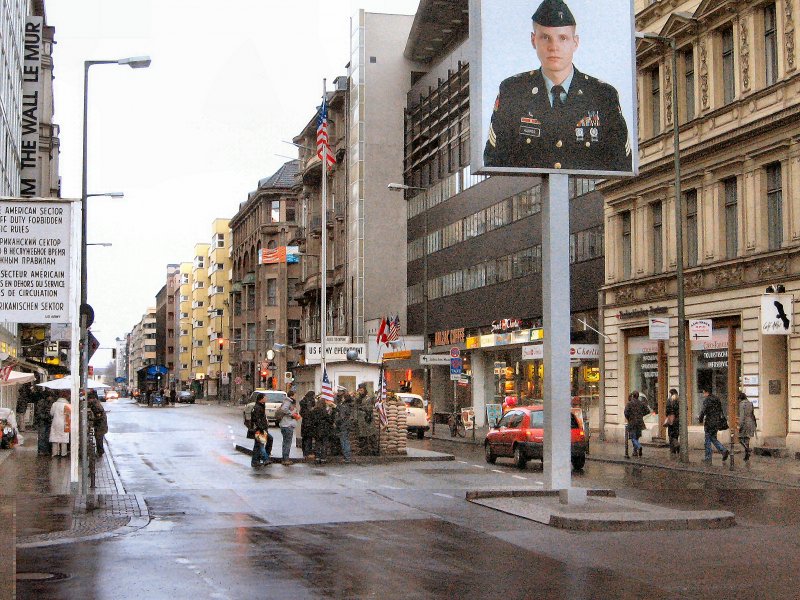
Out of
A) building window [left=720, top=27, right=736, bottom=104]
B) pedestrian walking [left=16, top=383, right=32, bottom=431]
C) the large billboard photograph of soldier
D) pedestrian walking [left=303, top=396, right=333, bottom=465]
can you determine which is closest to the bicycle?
pedestrian walking [left=303, top=396, right=333, bottom=465]

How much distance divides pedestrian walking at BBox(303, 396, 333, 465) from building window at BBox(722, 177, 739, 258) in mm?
13363

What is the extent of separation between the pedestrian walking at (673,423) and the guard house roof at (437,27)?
36449 millimetres

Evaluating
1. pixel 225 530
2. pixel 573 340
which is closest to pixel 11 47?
pixel 573 340

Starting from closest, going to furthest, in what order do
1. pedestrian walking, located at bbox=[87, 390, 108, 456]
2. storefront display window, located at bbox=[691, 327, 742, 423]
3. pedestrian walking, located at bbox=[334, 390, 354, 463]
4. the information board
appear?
the information board
pedestrian walking, located at bbox=[334, 390, 354, 463]
pedestrian walking, located at bbox=[87, 390, 108, 456]
storefront display window, located at bbox=[691, 327, 742, 423]

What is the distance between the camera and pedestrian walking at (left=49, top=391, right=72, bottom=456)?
31094 mm

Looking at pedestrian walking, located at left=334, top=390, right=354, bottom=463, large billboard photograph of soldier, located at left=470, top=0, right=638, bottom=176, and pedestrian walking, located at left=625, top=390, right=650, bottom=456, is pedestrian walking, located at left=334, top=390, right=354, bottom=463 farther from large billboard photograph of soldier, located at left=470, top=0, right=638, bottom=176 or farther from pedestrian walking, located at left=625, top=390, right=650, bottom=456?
large billboard photograph of soldier, located at left=470, top=0, right=638, bottom=176

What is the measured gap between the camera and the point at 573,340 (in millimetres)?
46312

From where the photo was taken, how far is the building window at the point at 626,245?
41.1 m

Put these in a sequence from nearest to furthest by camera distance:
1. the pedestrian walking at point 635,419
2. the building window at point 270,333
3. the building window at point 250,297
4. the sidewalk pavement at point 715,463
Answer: the sidewalk pavement at point 715,463 < the pedestrian walking at point 635,419 < the building window at point 270,333 < the building window at point 250,297

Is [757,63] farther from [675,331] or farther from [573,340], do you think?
[573,340]

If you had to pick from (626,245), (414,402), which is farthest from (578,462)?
(414,402)

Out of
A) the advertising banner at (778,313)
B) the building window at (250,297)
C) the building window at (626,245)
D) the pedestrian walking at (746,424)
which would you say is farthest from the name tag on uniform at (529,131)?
the building window at (250,297)

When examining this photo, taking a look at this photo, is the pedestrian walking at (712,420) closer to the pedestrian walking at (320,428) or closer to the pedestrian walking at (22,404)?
the pedestrian walking at (320,428)

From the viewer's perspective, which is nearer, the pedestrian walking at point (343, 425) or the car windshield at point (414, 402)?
the pedestrian walking at point (343, 425)
